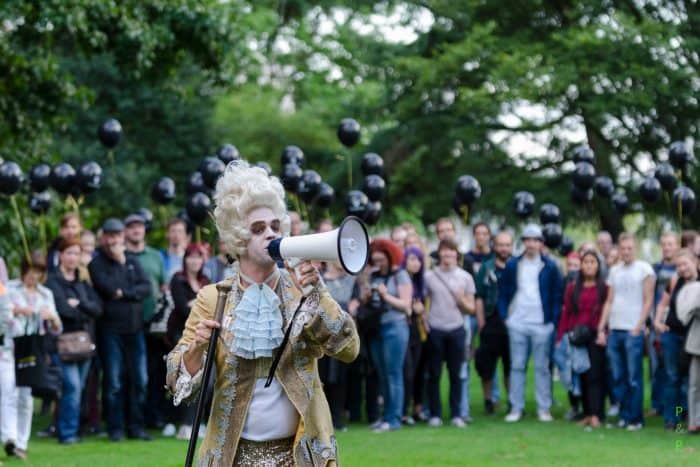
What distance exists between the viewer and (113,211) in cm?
2922

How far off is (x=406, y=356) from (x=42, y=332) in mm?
4219

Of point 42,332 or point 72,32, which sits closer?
point 42,332

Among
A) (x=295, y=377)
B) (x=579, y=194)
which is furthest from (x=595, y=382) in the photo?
(x=295, y=377)

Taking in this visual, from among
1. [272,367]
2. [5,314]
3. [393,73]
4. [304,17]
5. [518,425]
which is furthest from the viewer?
[304,17]

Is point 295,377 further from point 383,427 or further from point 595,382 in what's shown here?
point 595,382

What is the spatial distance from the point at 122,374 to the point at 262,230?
24.8 ft

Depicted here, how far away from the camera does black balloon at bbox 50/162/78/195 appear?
575 inches

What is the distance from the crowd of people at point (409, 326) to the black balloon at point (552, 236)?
1514mm

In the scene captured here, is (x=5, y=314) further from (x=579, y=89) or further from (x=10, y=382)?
(x=579, y=89)

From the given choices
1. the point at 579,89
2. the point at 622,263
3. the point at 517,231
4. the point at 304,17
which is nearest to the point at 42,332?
the point at 622,263

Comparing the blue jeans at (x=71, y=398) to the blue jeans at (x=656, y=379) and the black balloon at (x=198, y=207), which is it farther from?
the blue jeans at (x=656, y=379)

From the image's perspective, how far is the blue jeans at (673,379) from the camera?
500 inches

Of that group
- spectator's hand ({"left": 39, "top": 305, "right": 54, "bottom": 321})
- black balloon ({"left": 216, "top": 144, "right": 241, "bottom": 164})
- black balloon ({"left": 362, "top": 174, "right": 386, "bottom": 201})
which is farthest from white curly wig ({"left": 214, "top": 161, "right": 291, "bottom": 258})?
black balloon ({"left": 216, "top": 144, "right": 241, "bottom": 164})

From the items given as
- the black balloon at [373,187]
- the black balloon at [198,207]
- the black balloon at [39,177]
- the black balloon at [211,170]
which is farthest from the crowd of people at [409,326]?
the black balloon at [39,177]
